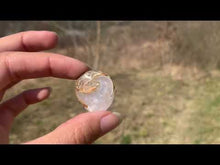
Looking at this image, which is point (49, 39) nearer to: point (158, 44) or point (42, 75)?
point (42, 75)

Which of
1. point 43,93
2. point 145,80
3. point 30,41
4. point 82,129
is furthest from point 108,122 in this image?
point 145,80

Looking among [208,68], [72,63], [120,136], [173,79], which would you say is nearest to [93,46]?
[173,79]

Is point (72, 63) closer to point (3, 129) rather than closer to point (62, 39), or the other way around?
point (3, 129)

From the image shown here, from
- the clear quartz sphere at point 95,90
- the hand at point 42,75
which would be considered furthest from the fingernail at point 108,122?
the clear quartz sphere at point 95,90

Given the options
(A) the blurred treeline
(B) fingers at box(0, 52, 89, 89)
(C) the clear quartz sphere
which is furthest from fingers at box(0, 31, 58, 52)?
(A) the blurred treeline

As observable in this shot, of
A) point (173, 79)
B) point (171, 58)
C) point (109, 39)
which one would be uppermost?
point (109, 39)

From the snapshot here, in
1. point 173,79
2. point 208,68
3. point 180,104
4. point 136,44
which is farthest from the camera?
point 136,44

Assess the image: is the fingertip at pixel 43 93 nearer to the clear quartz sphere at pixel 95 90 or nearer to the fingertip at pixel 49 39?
the fingertip at pixel 49 39
